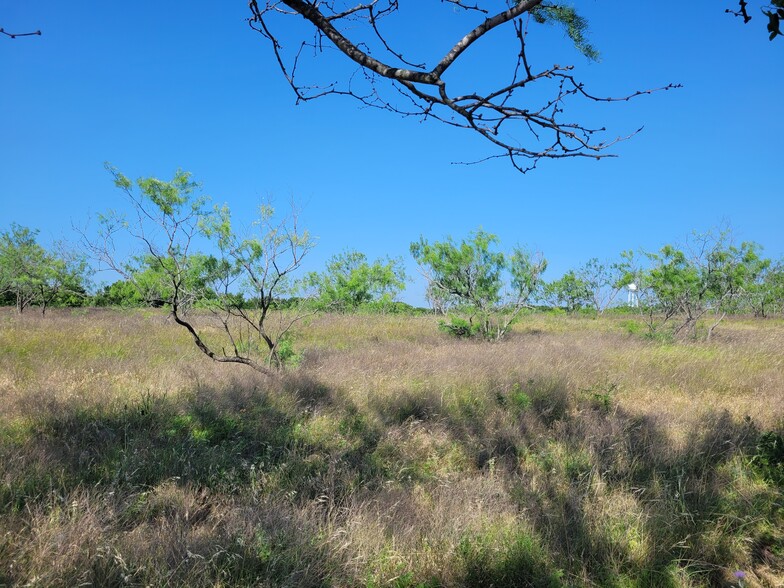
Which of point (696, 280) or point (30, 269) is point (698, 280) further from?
point (30, 269)

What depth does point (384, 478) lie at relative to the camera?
409 cm

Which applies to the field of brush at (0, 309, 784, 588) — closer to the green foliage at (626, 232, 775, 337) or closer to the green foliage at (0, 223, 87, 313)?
the green foliage at (626, 232, 775, 337)

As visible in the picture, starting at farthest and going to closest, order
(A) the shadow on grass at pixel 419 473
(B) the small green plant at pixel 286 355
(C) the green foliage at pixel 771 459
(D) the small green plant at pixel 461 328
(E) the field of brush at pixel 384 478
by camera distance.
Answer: (D) the small green plant at pixel 461 328 → (B) the small green plant at pixel 286 355 → (C) the green foliage at pixel 771 459 → (A) the shadow on grass at pixel 419 473 → (E) the field of brush at pixel 384 478

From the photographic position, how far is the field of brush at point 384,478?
2699mm

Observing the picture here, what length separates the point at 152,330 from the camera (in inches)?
563

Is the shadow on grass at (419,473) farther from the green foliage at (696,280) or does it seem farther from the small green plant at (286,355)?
the green foliage at (696,280)

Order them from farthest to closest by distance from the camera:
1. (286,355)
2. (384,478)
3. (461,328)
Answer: (461,328) < (286,355) < (384,478)

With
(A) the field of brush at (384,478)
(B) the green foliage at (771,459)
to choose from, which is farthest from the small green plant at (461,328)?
(B) the green foliage at (771,459)

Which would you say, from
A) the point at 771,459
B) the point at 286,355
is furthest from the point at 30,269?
the point at 771,459

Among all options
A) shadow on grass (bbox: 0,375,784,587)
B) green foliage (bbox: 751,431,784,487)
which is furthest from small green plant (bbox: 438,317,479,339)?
green foliage (bbox: 751,431,784,487)

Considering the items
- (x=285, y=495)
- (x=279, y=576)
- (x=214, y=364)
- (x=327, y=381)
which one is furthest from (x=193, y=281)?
(x=279, y=576)

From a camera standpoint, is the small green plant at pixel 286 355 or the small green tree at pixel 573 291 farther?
the small green tree at pixel 573 291

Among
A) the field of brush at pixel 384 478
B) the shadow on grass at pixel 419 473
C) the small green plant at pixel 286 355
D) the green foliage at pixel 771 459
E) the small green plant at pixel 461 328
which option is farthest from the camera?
the small green plant at pixel 461 328

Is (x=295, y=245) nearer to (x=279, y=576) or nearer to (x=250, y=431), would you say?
(x=250, y=431)
